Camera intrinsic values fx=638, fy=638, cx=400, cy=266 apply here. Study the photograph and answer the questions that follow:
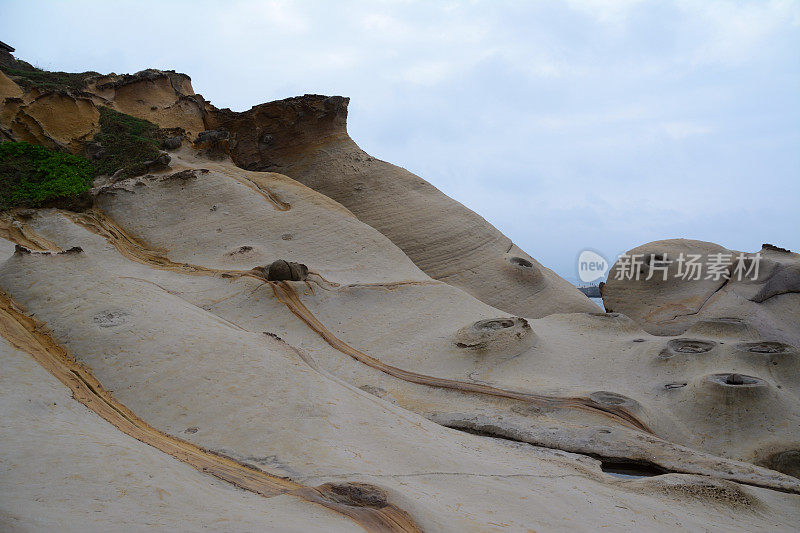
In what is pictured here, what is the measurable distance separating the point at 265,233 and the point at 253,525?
247 inches

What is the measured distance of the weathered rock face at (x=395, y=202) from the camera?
30.9 feet

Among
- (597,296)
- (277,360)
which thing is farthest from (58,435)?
(597,296)

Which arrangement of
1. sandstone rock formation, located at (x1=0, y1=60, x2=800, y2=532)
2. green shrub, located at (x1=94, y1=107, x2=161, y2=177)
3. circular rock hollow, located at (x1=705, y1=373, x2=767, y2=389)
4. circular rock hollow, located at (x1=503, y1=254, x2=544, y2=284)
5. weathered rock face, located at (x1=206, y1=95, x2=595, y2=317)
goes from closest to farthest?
sandstone rock formation, located at (x1=0, y1=60, x2=800, y2=532) < circular rock hollow, located at (x1=705, y1=373, x2=767, y2=389) < green shrub, located at (x1=94, y1=107, x2=161, y2=177) < weathered rock face, located at (x1=206, y1=95, x2=595, y2=317) < circular rock hollow, located at (x1=503, y1=254, x2=544, y2=284)

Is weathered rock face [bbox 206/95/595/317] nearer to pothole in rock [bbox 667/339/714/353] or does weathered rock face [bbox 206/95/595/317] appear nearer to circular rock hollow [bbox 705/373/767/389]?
pothole in rock [bbox 667/339/714/353]

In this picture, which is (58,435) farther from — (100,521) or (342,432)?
(342,432)

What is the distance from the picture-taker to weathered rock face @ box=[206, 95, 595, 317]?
9.41 m

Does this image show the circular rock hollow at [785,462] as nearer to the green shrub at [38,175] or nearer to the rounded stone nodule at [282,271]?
the rounded stone nodule at [282,271]

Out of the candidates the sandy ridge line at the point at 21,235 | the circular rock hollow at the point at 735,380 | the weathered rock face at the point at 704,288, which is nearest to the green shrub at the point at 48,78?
the sandy ridge line at the point at 21,235

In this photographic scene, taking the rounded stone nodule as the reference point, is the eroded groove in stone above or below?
below

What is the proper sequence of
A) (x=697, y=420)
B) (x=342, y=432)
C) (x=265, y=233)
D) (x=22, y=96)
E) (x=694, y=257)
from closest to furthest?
(x=342, y=432) < (x=697, y=420) < (x=265, y=233) < (x=694, y=257) < (x=22, y=96)

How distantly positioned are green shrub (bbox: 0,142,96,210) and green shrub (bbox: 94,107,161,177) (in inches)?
13.0

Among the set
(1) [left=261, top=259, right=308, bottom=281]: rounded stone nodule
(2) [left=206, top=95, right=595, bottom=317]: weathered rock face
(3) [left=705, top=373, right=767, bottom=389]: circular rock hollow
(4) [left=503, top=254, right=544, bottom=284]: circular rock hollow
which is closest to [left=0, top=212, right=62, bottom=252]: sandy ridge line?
(1) [left=261, top=259, right=308, bottom=281]: rounded stone nodule

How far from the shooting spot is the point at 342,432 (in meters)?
3.34

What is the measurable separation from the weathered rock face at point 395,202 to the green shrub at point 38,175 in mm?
2726
